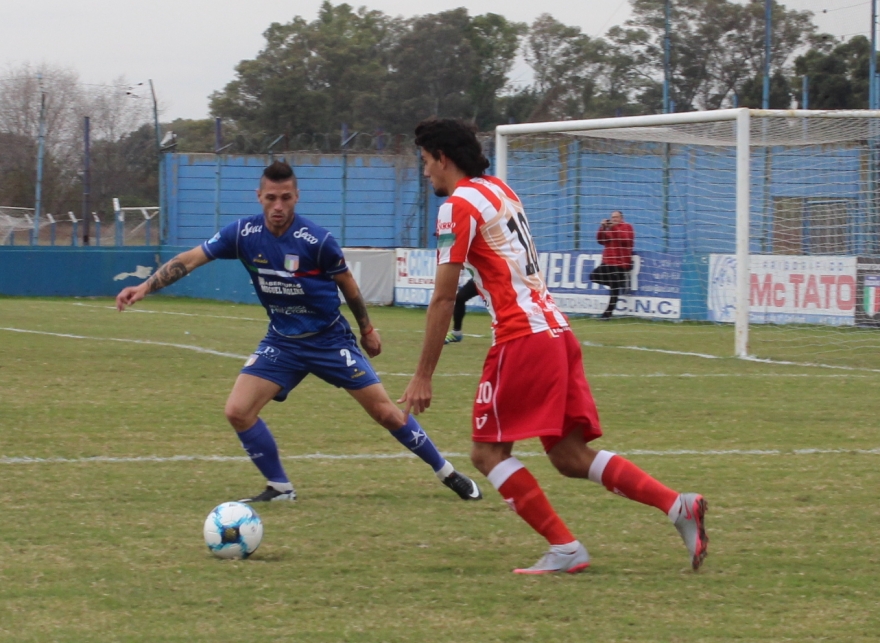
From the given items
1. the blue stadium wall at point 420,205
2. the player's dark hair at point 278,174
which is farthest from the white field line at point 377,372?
the player's dark hair at point 278,174

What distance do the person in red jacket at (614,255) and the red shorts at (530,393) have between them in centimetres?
1283

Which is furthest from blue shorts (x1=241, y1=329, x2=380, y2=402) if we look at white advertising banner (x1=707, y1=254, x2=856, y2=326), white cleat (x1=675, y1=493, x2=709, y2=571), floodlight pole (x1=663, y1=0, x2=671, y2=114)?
floodlight pole (x1=663, y1=0, x2=671, y2=114)

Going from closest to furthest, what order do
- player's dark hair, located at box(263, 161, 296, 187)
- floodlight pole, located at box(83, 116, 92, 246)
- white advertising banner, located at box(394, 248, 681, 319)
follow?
player's dark hair, located at box(263, 161, 296, 187)
white advertising banner, located at box(394, 248, 681, 319)
floodlight pole, located at box(83, 116, 92, 246)

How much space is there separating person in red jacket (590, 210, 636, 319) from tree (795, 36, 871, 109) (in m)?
14.4

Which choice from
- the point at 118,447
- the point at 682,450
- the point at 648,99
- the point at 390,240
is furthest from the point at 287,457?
the point at 648,99

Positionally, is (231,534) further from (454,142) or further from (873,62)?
(873,62)

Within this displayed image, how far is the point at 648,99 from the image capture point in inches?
1303

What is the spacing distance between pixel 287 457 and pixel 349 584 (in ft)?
9.12

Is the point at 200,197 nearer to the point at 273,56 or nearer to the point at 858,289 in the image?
the point at 858,289

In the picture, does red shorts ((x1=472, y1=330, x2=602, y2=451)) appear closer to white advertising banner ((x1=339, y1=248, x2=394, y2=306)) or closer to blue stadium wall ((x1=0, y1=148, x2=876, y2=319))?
blue stadium wall ((x1=0, y1=148, x2=876, y2=319))

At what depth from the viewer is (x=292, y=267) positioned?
5.80 m

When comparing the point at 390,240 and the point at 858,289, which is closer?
the point at 858,289

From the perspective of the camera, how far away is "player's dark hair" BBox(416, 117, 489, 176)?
14.7 ft

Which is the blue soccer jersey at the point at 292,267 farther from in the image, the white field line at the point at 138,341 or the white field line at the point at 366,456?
the white field line at the point at 138,341
